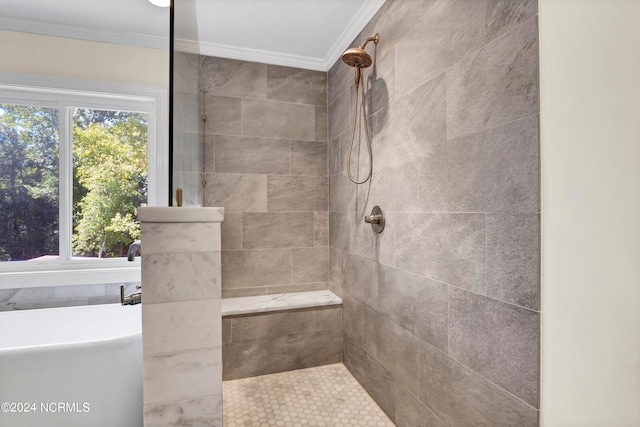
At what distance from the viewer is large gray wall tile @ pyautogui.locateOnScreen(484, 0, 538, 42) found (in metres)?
0.85

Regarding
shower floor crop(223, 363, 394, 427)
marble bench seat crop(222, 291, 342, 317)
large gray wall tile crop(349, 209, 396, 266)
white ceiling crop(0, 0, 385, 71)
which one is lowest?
shower floor crop(223, 363, 394, 427)

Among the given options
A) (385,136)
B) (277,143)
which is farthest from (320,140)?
(385,136)

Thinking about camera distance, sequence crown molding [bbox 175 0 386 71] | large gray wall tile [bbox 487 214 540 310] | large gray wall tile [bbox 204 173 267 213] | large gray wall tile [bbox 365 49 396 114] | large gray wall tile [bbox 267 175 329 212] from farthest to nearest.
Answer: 1. large gray wall tile [bbox 267 175 329 212]
2. large gray wall tile [bbox 204 173 267 213]
3. crown molding [bbox 175 0 386 71]
4. large gray wall tile [bbox 365 49 396 114]
5. large gray wall tile [bbox 487 214 540 310]

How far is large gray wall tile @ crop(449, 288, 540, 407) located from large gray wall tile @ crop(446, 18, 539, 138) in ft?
1.94

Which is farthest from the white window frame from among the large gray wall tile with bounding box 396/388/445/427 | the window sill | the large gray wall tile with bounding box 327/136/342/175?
the large gray wall tile with bounding box 396/388/445/427

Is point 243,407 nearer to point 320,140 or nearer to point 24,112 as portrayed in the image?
point 320,140

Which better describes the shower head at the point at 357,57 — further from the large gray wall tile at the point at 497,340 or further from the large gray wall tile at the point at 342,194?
the large gray wall tile at the point at 497,340

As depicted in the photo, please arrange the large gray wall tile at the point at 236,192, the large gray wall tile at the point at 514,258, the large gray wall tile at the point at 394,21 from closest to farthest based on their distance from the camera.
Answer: the large gray wall tile at the point at 514,258 → the large gray wall tile at the point at 394,21 → the large gray wall tile at the point at 236,192

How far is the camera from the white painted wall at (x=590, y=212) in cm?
64

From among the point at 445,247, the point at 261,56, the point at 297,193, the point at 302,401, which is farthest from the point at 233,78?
the point at 302,401

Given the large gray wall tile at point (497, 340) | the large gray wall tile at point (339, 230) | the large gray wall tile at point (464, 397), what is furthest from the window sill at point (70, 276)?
the large gray wall tile at point (497, 340)

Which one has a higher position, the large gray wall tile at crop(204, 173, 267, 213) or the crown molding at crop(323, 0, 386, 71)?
the crown molding at crop(323, 0, 386, 71)

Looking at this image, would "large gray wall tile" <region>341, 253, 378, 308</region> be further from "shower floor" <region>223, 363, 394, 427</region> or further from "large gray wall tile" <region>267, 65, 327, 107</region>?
"large gray wall tile" <region>267, 65, 327, 107</region>

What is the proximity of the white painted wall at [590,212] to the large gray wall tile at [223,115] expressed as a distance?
1.88 metres
